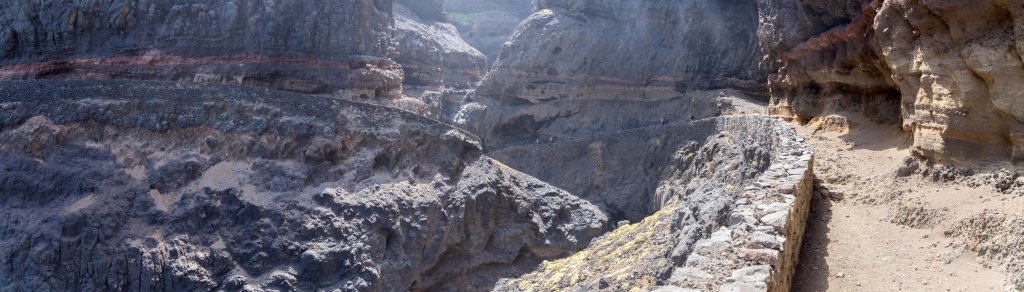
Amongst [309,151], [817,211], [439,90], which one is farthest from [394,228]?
[439,90]

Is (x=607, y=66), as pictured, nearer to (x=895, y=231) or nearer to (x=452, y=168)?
(x=452, y=168)

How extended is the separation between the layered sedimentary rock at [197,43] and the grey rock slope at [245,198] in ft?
9.78

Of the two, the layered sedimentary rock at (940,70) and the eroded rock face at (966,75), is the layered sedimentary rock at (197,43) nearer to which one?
the layered sedimentary rock at (940,70)

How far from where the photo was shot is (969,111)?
9594 mm

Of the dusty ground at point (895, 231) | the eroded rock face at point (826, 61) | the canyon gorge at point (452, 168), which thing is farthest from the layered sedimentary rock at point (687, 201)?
the eroded rock face at point (826, 61)

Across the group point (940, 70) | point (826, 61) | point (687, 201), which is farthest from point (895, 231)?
point (826, 61)

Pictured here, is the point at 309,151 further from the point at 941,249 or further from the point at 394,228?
the point at 941,249

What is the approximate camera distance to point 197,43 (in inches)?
821

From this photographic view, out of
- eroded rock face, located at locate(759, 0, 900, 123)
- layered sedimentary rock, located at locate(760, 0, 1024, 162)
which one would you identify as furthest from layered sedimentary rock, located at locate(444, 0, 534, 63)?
layered sedimentary rock, located at locate(760, 0, 1024, 162)

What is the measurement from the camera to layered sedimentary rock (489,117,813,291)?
589 cm

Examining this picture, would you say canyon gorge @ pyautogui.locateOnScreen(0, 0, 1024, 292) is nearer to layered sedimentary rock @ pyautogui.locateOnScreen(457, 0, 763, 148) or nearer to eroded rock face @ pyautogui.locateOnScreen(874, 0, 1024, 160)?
eroded rock face @ pyautogui.locateOnScreen(874, 0, 1024, 160)

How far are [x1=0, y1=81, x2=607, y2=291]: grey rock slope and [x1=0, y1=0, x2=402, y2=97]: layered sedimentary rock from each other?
9.78ft

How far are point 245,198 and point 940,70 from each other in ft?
48.7

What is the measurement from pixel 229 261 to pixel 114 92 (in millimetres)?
6243
